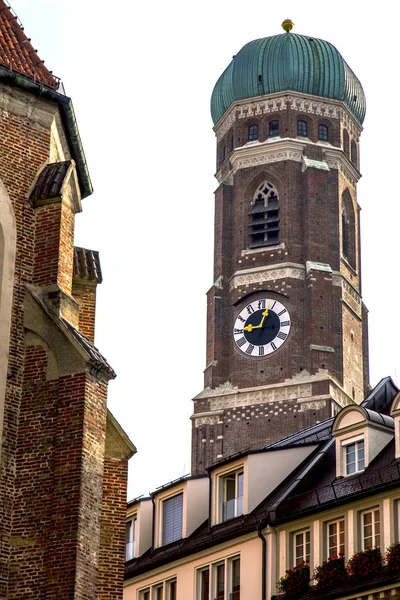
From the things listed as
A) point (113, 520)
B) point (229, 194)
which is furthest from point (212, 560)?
point (229, 194)

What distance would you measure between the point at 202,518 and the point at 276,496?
2.95 m

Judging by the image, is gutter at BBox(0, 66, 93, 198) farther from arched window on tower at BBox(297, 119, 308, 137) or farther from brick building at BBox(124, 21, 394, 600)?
arched window on tower at BBox(297, 119, 308, 137)

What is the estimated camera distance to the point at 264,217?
91.8m

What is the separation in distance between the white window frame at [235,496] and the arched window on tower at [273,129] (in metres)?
54.1

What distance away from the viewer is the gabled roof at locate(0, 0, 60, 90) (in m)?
23.5

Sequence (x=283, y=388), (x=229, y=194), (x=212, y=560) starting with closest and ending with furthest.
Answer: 1. (x=212, y=560)
2. (x=283, y=388)
3. (x=229, y=194)

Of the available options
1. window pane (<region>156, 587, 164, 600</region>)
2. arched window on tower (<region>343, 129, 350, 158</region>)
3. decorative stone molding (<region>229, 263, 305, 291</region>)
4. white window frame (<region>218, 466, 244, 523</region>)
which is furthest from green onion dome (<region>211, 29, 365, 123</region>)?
window pane (<region>156, 587, 164, 600</region>)

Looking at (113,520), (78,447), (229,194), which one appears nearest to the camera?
(78,447)

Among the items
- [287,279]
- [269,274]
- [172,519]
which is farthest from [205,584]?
[269,274]

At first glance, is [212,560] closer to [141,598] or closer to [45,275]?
[141,598]

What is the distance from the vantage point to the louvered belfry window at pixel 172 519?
4266 cm

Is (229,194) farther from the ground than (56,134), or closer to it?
farther from the ground

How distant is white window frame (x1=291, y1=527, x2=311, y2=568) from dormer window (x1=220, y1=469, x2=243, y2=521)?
2.81 m

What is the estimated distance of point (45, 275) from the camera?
2258 cm
